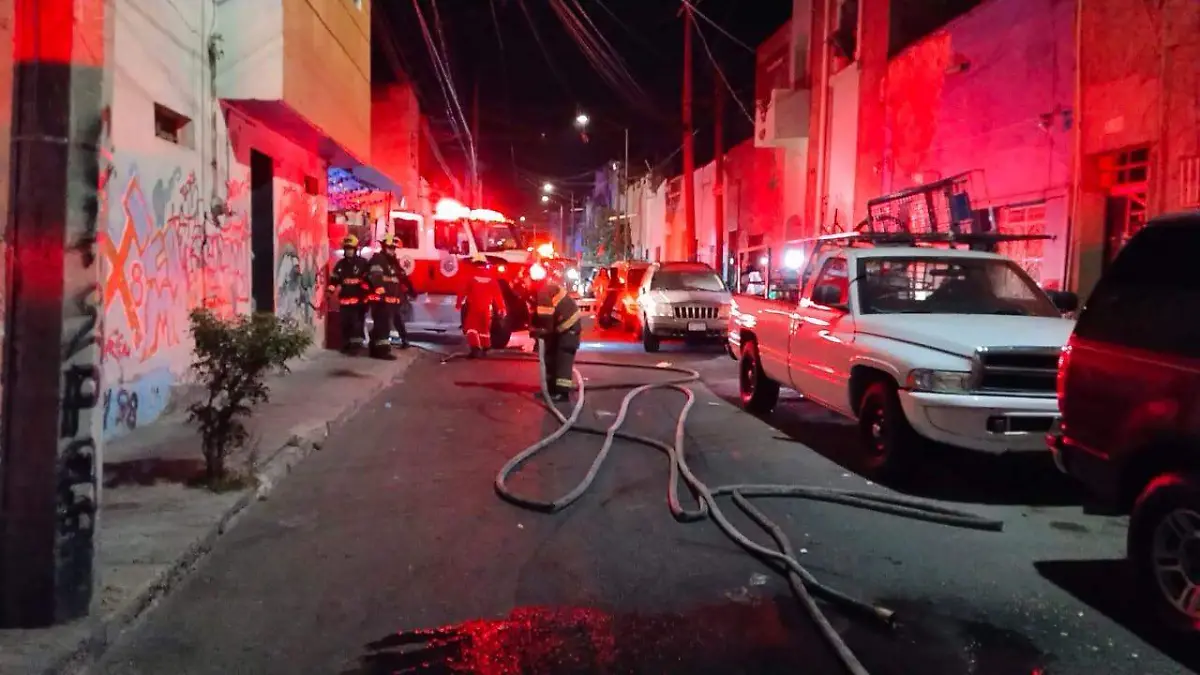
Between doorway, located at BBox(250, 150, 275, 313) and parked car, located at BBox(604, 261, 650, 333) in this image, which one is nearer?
doorway, located at BBox(250, 150, 275, 313)

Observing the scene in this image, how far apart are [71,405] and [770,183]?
25.8 metres

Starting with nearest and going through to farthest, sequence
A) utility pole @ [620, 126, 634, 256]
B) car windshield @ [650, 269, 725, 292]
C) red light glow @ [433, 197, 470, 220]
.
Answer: car windshield @ [650, 269, 725, 292], red light glow @ [433, 197, 470, 220], utility pole @ [620, 126, 634, 256]

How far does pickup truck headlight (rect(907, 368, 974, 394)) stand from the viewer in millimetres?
6797

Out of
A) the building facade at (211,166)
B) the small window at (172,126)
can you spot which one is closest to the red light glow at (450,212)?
the building facade at (211,166)

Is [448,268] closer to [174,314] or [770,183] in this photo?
[174,314]

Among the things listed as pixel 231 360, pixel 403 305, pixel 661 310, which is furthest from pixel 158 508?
pixel 661 310

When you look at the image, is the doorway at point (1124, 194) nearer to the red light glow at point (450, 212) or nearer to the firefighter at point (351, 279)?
the firefighter at point (351, 279)

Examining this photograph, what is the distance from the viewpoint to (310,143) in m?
15.0

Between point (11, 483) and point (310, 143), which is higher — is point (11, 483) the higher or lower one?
the lower one

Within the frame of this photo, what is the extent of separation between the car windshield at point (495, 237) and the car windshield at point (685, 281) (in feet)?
10.9

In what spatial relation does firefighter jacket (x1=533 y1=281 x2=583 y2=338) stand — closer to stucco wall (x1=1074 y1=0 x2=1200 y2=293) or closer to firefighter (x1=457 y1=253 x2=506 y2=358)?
firefighter (x1=457 y1=253 x2=506 y2=358)

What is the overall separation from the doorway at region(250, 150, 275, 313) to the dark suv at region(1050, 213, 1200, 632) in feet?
36.7

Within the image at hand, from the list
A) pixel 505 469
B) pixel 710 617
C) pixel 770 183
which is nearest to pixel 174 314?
pixel 505 469

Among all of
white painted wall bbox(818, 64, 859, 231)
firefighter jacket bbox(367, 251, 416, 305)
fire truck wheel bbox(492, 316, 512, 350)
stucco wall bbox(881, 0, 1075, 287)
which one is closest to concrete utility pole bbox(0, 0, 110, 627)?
firefighter jacket bbox(367, 251, 416, 305)
